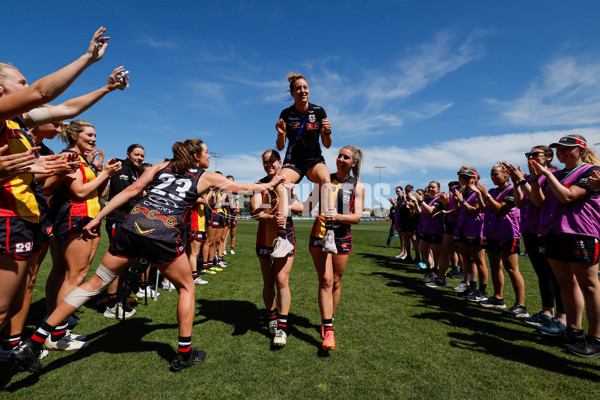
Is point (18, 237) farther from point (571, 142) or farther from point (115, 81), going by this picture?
point (571, 142)

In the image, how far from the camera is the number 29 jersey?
3.16 m

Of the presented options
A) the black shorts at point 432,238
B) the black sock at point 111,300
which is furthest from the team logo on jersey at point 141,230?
the black shorts at point 432,238

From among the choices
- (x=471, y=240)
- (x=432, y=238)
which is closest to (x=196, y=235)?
(x=471, y=240)

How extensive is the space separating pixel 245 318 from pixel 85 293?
2535 millimetres

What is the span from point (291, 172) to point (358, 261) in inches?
296

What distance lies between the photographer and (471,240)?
6582 mm

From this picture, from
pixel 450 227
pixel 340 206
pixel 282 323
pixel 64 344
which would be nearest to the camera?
pixel 64 344

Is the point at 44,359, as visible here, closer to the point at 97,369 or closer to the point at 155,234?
the point at 97,369

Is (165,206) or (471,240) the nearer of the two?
(165,206)

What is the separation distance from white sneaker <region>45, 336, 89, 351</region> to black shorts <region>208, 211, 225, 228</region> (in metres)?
5.28

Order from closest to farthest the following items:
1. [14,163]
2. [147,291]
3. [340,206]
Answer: [14,163]
[340,206]
[147,291]

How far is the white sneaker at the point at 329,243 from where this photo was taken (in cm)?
373

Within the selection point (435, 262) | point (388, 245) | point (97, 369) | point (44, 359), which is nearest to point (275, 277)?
point (97, 369)

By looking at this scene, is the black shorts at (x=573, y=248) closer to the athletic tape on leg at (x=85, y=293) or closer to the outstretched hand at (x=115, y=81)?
the outstretched hand at (x=115, y=81)
